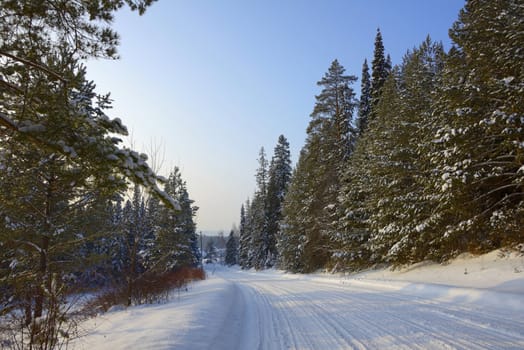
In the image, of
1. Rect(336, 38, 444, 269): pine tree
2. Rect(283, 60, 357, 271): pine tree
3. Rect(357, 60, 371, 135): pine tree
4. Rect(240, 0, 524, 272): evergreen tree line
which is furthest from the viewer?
Rect(357, 60, 371, 135): pine tree

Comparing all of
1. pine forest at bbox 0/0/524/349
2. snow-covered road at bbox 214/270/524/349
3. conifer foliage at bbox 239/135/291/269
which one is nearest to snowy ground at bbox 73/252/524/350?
snow-covered road at bbox 214/270/524/349

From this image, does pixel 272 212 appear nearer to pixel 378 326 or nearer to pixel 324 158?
pixel 324 158

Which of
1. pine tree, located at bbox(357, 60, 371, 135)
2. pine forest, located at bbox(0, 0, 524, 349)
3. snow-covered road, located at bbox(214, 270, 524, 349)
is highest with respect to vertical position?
pine tree, located at bbox(357, 60, 371, 135)

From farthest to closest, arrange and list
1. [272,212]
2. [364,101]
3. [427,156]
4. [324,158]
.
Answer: [272,212] < [364,101] < [324,158] < [427,156]

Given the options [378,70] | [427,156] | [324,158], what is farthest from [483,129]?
[378,70]

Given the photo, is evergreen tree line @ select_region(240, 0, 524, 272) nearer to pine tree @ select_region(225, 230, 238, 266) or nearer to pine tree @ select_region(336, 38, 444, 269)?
pine tree @ select_region(336, 38, 444, 269)

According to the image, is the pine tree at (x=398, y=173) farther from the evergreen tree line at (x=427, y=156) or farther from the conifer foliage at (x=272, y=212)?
the conifer foliage at (x=272, y=212)

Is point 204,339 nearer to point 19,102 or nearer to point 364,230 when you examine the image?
point 19,102

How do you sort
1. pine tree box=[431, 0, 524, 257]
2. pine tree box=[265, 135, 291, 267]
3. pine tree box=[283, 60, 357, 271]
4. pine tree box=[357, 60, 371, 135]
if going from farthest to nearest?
pine tree box=[265, 135, 291, 267] < pine tree box=[357, 60, 371, 135] < pine tree box=[283, 60, 357, 271] < pine tree box=[431, 0, 524, 257]

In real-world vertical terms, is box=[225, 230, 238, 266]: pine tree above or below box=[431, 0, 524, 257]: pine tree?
below

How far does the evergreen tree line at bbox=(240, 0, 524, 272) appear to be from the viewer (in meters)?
11.4

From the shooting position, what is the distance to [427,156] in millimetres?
14008

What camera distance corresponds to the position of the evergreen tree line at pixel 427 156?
11.4 m

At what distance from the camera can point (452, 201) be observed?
1216cm
